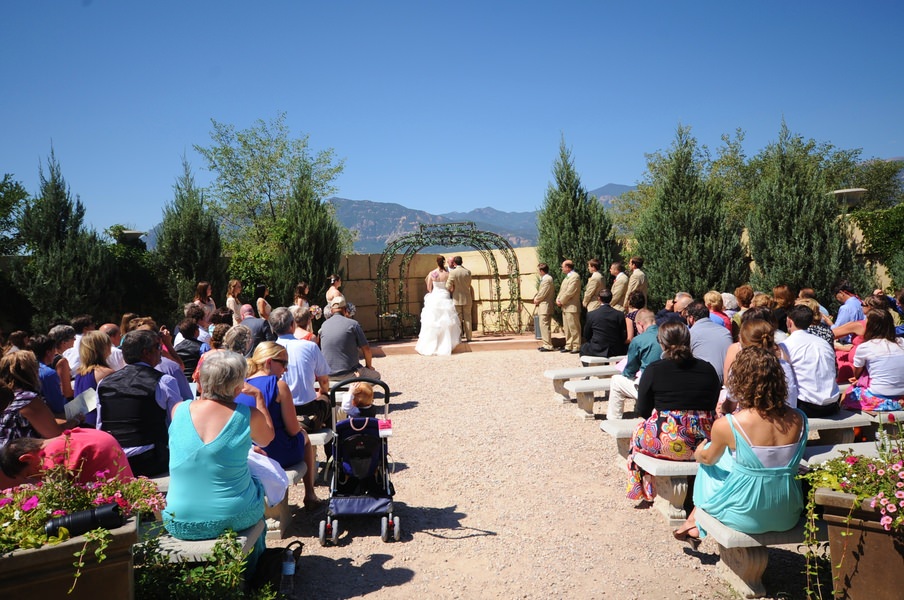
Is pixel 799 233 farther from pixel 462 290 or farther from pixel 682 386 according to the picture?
pixel 682 386

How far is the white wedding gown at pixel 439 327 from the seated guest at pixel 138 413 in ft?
29.3

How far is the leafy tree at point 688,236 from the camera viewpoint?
41.4ft

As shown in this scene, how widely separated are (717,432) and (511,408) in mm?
4788

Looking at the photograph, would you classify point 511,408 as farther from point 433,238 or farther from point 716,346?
point 433,238

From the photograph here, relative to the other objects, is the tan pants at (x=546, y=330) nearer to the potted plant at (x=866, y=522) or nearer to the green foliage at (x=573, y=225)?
the green foliage at (x=573, y=225)

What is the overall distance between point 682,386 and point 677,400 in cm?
10

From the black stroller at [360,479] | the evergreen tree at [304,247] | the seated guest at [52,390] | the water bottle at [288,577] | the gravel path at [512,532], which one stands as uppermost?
the evergreen tree at [304,247]

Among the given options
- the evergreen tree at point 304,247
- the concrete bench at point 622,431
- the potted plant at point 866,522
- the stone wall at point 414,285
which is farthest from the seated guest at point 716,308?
the evergreen tree at point 304,247

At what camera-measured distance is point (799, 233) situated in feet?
38.2

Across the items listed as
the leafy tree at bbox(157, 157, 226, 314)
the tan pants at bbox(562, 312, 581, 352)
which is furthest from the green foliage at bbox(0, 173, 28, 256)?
the tan pants at bbox(562, 312, 581, 352)

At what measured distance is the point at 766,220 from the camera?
11.9 metres

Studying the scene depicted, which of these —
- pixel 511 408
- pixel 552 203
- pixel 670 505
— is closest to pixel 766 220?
pixel 552 203

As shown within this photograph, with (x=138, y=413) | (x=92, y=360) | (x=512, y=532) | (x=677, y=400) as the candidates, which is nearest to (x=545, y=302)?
(x=677, y=400)

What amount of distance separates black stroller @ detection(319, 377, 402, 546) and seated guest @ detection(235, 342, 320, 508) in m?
0.30
